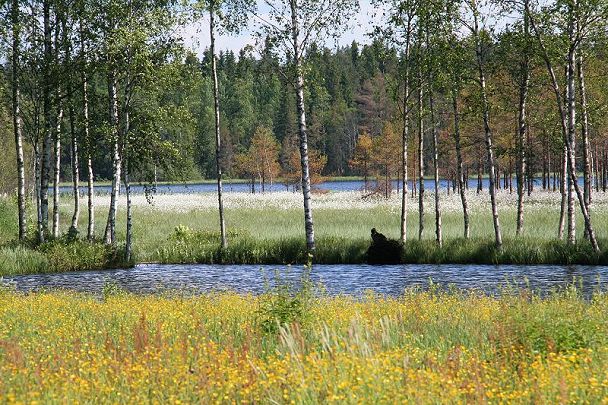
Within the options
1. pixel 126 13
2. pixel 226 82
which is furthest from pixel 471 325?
pixel 226 82

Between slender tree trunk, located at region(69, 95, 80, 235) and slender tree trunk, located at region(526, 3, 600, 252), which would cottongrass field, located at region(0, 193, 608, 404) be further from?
slender tree trunk, located at region(69, 95, 80, 235)

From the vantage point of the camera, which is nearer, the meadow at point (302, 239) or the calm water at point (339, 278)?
the calm water at point (339, 278)

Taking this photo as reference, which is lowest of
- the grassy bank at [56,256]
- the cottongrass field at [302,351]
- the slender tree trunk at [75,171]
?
the grassy bank at [56,256]

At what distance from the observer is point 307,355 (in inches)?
341

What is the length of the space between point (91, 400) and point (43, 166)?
2352 centimetres

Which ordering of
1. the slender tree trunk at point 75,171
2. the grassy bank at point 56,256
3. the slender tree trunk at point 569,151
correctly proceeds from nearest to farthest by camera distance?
Result: the slender tree trunk at point 569,151
the grassy bank at point 56,256
the slender tree trunk at point 75,171

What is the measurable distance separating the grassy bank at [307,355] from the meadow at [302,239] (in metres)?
13.3

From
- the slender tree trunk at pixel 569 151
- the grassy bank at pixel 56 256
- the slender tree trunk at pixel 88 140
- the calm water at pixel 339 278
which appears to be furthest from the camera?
the slender tree trunk at pixel 88 140

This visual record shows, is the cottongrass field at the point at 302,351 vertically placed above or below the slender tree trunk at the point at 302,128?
below

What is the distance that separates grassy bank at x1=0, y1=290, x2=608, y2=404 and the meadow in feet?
43.8

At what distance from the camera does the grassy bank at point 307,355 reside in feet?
20.9

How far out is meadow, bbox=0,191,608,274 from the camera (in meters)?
26.7

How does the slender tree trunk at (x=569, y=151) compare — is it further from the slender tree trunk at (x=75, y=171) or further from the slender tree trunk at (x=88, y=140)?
the slender tree trunk at (x=75, y=171)

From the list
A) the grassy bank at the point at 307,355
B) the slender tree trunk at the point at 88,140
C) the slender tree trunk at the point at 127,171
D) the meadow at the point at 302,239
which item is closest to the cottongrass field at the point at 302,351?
the grassy bank at the point at 307,355
